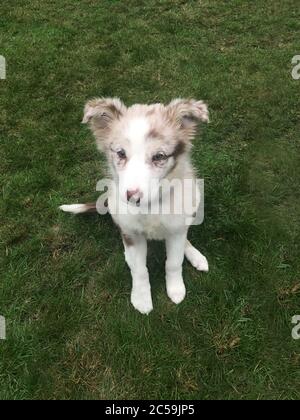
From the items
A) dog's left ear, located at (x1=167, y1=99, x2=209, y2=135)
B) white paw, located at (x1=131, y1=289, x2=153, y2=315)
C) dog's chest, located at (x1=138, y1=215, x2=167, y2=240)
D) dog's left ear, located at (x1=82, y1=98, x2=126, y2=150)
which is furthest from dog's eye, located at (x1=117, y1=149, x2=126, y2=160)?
white paw, located at (x1=131, y1=289, x2=153, y2=315)

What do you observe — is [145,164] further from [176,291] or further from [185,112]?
→ [176,291]

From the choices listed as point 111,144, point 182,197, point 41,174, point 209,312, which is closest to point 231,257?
point 209,312

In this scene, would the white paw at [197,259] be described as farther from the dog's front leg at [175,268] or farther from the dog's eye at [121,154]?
the dog's eye at [121,154]

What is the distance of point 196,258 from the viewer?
4.01 m

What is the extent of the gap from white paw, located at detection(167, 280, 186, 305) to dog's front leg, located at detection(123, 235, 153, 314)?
16 centimetres

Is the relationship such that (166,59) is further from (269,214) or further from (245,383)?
(245,383)

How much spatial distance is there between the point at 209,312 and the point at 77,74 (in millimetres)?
3871

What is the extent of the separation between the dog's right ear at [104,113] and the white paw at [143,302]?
1.23 metres

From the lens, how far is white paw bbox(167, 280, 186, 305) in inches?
149

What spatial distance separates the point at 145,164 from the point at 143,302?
1.30 metres

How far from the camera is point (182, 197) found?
132 inches

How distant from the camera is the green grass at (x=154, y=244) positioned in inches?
135
